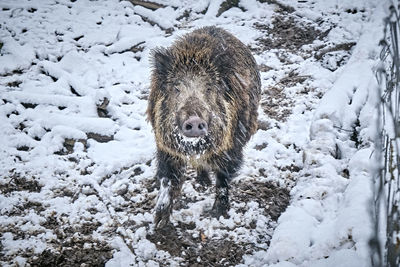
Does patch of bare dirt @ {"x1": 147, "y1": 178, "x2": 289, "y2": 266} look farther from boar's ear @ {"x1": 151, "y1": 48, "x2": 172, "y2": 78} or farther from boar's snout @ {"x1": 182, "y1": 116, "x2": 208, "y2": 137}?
boar's ear @ {"x1": 151, "y1": 48, "x2": 172, "y2": 78}

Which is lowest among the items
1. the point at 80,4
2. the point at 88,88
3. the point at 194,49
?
the point at 88,88

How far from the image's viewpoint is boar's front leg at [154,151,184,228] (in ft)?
10.4

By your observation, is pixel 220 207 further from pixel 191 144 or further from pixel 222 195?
pixel 191 144

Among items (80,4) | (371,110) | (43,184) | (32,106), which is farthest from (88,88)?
(371,110)

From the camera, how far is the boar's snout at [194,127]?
2492 millimetres

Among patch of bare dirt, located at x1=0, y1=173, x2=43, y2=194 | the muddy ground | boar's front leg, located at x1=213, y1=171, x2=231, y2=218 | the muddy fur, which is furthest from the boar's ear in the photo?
patch of bare dirt, located at x1=0, y1=173, x2=43, y2=194

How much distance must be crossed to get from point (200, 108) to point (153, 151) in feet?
5.32

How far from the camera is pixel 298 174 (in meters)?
3.56

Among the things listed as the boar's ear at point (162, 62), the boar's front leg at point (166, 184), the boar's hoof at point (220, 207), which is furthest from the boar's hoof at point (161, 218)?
the boar's ear at point (162, 62)

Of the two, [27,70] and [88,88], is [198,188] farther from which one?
[27,70]

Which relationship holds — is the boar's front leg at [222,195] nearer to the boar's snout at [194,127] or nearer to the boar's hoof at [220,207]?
the boar's hoof at [220,207]

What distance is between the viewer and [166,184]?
325 cm

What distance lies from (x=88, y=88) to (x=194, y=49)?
2.63m

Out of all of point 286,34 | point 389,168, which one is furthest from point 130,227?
point 286,34
